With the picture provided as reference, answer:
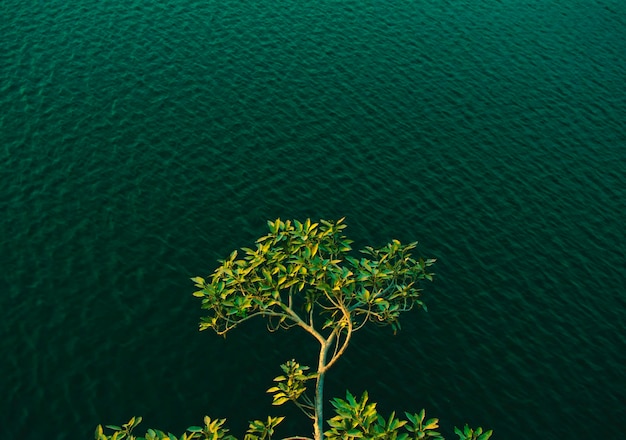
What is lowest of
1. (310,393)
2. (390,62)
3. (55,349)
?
(310,393)

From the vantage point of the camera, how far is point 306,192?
6331cm

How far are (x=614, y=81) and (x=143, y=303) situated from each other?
207 feet

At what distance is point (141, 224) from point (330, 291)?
98.0ft

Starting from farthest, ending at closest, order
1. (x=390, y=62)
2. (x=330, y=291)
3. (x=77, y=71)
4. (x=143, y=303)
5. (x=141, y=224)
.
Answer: (x=390, y=62), (x=77, y=71), (x=141, y=224), (x=143, y=303), (x=330, y=291)

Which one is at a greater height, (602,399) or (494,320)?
(494,320)

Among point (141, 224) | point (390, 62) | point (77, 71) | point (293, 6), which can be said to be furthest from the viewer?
point (293, 6)

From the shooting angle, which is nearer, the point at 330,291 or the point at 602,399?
the point at 330,291

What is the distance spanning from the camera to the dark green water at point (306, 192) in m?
46.7

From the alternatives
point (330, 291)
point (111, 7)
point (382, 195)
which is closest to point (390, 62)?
point (382, 195)

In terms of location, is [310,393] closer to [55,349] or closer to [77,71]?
[55,349]

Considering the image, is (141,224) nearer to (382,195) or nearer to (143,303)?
(143,303)

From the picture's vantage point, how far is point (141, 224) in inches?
2251

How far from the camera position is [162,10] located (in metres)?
88.5

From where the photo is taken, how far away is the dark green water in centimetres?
4672
